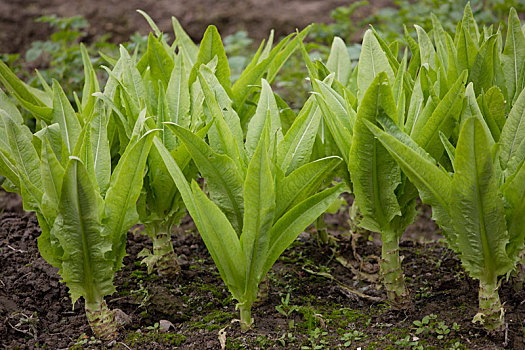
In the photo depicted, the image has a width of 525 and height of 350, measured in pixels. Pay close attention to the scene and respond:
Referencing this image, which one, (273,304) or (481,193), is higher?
(481,193)

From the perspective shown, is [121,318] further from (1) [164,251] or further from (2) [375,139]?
(2) [375,139]

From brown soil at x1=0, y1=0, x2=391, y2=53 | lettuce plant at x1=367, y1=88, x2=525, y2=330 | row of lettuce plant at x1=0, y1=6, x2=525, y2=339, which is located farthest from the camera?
brown soil at x1=0, y1=0, x2=391, y2=53

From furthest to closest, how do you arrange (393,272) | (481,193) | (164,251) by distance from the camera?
(164,251) → (393,272) → (481,193)

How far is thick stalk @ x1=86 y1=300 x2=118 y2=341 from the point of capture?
2.03 metres

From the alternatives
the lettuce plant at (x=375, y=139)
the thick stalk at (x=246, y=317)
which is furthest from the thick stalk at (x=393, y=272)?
the thick stalk at (x=246, y=317)

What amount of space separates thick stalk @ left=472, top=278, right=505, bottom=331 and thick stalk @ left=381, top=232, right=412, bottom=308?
300mm

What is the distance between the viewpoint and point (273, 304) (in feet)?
7.52

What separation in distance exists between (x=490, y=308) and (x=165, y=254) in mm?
1264

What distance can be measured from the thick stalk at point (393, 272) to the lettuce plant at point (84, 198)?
3.01 feet

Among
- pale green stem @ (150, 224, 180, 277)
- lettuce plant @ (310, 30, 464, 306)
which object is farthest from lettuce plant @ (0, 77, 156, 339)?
lettuce plant @ (310, 30, 464, 306)

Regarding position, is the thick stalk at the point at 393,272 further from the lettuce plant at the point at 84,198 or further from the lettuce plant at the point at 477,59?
the lettuce plant at the point at 84,198

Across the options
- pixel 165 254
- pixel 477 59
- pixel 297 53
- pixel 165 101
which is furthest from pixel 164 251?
pixel 297 53

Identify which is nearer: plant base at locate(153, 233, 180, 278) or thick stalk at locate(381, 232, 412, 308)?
thick stalk at locate(381, 232, 412, 308)

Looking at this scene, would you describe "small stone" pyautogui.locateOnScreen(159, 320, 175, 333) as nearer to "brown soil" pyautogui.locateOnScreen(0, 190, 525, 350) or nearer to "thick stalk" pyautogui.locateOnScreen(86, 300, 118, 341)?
"brown soil" pyautogui.locateOnScreen(0, 190, 525, 350)
